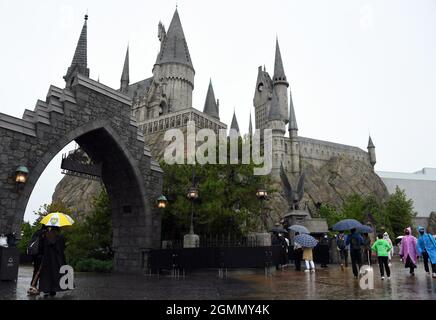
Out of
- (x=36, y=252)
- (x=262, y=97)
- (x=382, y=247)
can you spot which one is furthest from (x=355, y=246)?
(x=262, y=97)

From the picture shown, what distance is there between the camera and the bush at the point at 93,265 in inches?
743

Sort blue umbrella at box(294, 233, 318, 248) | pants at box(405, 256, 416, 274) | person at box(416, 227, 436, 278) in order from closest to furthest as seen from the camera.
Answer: person at box(416, 227, 436, 278)
pants at box(405, 256, 416, 274)
blue umbrella at box(294, 233, 318, 248)

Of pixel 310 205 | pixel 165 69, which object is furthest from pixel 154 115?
pixel 310 205

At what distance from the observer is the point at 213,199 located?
2034 cm

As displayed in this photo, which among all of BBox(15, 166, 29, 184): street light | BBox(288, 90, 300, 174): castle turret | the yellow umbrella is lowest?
the yellow umbrella

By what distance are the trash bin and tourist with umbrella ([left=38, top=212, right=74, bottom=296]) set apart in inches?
158

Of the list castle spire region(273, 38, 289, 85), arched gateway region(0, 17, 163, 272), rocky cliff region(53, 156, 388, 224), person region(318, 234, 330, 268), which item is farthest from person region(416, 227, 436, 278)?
castle spire region(273, 38, 289, 85)

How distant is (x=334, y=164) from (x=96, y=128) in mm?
90904

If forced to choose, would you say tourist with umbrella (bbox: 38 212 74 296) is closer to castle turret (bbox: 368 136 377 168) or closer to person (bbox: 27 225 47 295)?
person (bbox: 27 225 47 295)

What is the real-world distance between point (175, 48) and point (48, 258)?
89.5 m

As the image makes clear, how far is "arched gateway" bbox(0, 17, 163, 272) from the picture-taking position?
13070 millimetres

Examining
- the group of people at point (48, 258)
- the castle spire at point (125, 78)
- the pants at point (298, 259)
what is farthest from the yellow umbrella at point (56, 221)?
the castle spire at point (125, 78)

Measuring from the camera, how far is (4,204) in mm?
12781

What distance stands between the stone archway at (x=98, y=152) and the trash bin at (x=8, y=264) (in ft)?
4.22
